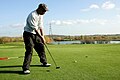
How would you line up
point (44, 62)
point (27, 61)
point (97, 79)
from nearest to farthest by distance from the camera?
1. point (97, 79)
2. point (27, 61)
3. point (44, 62)

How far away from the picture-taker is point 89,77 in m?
6.51

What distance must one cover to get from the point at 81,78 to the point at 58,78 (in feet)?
1.92

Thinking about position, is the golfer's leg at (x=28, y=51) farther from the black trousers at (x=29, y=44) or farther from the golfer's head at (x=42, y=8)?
the golfer's head at (x=42, y=8)

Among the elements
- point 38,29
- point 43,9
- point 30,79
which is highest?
point 43,9

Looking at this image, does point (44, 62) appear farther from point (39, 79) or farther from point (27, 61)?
point (39, 79)

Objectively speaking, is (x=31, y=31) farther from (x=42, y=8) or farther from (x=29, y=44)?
(x=42, y=8)

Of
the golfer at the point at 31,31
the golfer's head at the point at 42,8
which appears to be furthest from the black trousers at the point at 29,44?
the golfer's head at the point at 42,8

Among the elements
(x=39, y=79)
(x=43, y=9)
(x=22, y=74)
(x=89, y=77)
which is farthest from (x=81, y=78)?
(x=43, y=9)

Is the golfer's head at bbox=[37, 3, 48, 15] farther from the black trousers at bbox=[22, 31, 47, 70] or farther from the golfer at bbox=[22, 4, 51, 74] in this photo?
the black trousers at bbox=[22, 31, 47, 70]

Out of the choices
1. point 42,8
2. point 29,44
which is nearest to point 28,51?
point 29,44

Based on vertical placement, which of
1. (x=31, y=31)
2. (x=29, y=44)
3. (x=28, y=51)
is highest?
(x=31, y=31)

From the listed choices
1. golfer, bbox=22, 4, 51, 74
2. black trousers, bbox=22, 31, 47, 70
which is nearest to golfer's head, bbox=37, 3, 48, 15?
golfer, bbox=22, 4, 51, 74

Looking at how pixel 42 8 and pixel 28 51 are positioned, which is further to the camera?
pixel 42 8

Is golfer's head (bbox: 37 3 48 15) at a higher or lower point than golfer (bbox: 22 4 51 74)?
higher
